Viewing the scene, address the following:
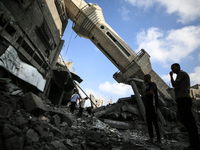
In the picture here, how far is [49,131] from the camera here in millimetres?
2418

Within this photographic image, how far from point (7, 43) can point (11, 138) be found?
16.4 feet

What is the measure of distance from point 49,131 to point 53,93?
1052 cm

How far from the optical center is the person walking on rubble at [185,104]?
2.20 meters

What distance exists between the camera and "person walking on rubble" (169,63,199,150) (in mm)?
2203

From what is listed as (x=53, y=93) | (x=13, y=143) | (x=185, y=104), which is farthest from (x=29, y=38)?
(x=185, y=104)

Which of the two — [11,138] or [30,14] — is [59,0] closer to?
[30,14]

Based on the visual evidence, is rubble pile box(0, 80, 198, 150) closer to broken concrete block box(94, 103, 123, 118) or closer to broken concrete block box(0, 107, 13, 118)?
broken concrete block box(0, 107, 13, 118)

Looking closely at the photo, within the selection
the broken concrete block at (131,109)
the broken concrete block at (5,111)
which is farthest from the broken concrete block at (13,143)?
the broken concrete block at (131,109)

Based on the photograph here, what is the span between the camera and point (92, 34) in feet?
51.4

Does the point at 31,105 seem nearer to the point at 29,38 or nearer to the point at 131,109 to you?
the point at 29,38

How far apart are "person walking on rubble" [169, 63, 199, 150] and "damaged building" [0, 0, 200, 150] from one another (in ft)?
2.26

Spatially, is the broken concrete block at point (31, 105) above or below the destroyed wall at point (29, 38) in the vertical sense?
below

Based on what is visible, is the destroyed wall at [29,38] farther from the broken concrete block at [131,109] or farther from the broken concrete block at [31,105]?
the broken concrete block at [131,109]

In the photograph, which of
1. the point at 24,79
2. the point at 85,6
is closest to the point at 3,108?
the point at 24,79
